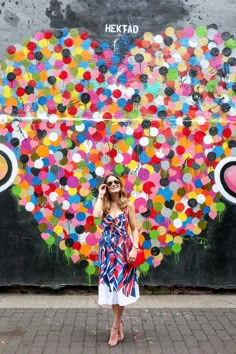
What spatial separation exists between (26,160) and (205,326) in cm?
326

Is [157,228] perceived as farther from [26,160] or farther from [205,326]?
[26,160]

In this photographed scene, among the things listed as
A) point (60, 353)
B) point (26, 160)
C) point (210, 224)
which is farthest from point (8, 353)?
point (210, 224)

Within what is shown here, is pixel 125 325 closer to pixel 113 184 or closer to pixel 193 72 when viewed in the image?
pixel 113 184

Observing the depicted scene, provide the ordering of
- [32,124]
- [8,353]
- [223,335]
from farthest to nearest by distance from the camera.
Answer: [32,124], [223,335], [8,353]

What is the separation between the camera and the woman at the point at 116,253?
4.79m

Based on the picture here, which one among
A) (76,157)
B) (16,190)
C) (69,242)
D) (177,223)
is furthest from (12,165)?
(177,223)

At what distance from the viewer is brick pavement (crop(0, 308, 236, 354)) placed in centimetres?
475

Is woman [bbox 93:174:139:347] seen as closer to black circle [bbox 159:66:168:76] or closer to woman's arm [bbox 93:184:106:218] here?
woman's arm [bbox 93:184:106:218]

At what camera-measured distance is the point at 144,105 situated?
6641 mm

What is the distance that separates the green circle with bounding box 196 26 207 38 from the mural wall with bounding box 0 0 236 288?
2 cm

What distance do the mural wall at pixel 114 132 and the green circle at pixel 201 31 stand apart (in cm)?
2

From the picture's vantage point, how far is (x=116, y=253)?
4.82 m

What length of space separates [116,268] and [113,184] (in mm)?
871

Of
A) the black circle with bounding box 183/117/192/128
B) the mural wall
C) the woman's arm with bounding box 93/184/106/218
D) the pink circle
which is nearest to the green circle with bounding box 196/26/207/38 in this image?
the mural wall
